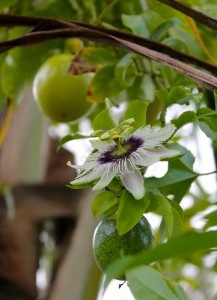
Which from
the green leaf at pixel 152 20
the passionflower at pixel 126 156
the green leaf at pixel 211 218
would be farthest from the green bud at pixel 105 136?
the green leaf at pixel 152 20

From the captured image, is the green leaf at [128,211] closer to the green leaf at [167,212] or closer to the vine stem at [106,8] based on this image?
the green leaf at [167,212]

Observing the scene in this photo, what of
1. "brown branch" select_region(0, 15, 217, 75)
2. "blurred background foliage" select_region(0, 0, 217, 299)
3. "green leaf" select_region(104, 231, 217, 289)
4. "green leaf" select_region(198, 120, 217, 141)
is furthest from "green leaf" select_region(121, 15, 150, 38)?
"green leaf" select_region(104, 231, 217, 289)

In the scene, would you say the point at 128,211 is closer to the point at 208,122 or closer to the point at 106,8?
the point at 208,122

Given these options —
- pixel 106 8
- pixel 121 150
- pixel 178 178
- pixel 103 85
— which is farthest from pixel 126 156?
pixel 106 8

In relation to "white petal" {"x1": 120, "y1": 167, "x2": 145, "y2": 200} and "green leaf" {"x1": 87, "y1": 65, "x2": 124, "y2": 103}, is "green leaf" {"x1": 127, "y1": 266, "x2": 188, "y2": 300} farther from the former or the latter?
"green leaf" {"x1": 87, "y1": 65, "x2": 124, "y2": 103}

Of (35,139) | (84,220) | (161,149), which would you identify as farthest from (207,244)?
(35,139)

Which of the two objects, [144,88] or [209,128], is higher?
[209,128]

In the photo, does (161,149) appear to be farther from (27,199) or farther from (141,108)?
(27,199)
